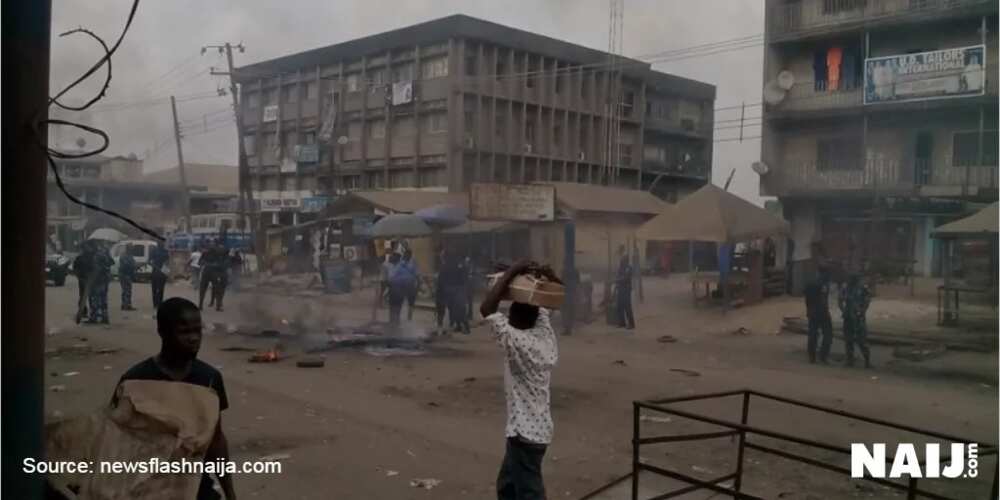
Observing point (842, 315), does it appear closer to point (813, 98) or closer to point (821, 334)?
point (821, 334)

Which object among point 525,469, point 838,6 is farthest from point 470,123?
point 525,469

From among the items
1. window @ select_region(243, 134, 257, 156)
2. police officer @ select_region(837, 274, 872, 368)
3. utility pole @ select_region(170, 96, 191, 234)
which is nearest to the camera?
utility pole @ select_region(170, 96, 191, 234)

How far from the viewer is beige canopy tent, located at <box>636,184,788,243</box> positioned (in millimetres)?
8258

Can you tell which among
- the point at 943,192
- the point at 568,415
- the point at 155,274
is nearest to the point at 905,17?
the point at 943,192

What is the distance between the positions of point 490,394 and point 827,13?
4.89 meters

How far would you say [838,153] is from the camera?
820cm

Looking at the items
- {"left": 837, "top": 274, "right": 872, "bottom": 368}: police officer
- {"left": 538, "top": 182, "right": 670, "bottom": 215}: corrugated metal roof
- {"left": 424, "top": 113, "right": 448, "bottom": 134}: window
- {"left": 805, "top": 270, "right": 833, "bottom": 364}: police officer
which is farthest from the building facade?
{"left": 837, "top": 274, "right": 872, "bottom": 368}: police officer

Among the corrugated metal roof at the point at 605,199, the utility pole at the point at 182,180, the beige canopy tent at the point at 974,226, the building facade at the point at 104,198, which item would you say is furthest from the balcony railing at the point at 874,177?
the building facade at the point at 104,198

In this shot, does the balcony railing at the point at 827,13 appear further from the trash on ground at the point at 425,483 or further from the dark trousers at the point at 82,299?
the dark trousers at the point at 82,299

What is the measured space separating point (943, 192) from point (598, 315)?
341cm

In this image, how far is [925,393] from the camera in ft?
24.1

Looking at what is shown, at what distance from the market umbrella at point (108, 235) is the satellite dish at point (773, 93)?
6.16 metres

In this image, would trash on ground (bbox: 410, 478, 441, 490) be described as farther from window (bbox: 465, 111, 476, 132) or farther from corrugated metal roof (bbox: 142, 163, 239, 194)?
corrugated metal roof (bbox: 142, 163, 239, 194)

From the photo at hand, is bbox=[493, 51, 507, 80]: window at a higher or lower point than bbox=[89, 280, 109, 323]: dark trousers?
higher
